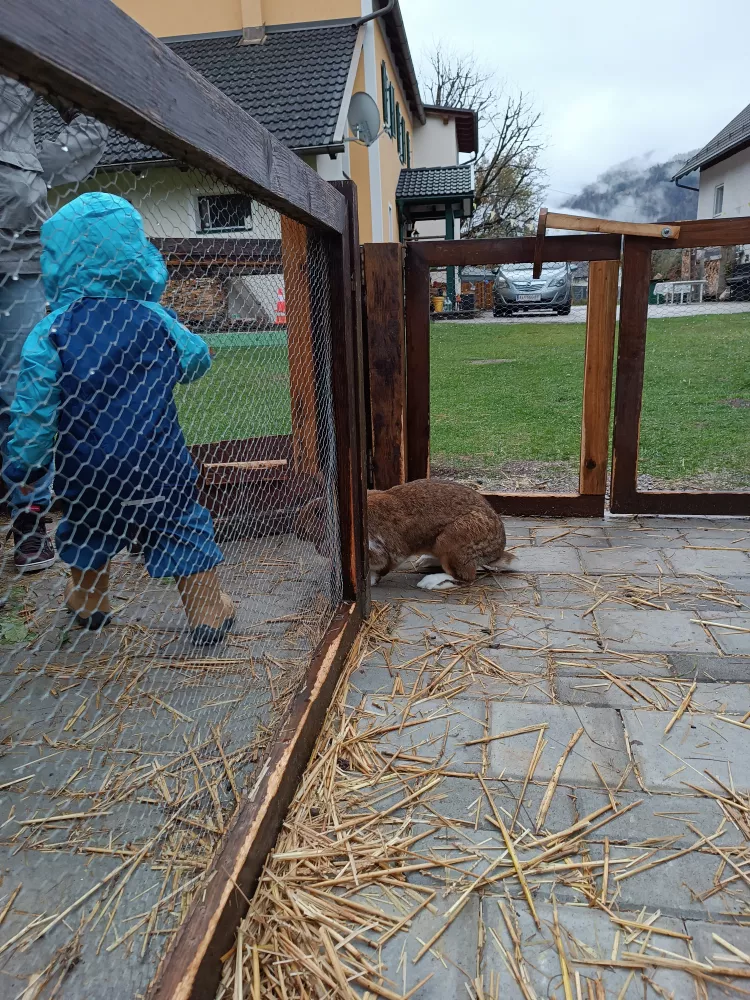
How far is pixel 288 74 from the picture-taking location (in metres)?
14.1

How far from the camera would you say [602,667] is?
3.01 metres

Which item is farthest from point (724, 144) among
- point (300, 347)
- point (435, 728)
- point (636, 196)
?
point (636, 196)

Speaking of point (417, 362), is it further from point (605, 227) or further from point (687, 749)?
point (687, 749)

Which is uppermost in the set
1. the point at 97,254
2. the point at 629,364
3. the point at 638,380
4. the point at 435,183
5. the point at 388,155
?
the point at 388,155

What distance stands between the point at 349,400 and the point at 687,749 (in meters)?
1.88

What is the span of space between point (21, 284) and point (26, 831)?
2455 mm

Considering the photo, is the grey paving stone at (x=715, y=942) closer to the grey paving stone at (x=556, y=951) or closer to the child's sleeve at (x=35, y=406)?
the grey paving stone at (x=556, y=951)

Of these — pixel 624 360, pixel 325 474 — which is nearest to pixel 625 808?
pixel 325 474

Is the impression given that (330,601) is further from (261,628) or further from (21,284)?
(21,284)

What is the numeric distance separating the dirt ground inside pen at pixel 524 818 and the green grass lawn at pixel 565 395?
3.10 m

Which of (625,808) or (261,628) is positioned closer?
(625,808)

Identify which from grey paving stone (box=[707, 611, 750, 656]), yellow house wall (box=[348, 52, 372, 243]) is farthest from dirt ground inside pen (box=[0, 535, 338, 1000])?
yellow house wall (box=[348, 52, 372, 243])

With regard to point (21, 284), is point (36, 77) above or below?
above

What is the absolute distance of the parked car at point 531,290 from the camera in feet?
21.6
